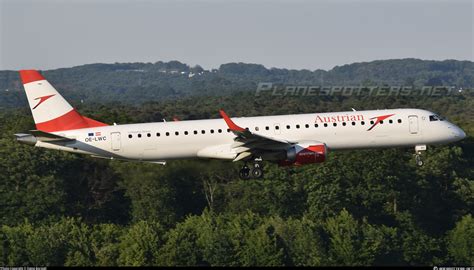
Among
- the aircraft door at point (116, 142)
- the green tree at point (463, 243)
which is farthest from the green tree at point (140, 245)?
the green tree at point (463, 243)

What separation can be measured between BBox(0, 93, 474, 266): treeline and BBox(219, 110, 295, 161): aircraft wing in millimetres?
28901

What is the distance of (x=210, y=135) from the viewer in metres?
61.7

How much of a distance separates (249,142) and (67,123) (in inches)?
510

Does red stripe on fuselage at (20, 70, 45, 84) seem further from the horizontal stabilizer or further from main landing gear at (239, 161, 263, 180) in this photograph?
main landing gear at (239, 161, 263, 180)

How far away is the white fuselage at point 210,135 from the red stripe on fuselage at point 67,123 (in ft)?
1.82

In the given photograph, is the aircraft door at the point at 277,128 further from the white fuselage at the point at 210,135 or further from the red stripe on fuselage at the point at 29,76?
the red stripe on fuselage at the point at 29,76

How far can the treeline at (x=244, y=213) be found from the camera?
93.3 metres

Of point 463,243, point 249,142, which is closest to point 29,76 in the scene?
point 249,142

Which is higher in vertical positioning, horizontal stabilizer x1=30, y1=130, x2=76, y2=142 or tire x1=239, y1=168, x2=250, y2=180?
horizontal stabilizer x1=30, y1=130, x2=76, y2=142

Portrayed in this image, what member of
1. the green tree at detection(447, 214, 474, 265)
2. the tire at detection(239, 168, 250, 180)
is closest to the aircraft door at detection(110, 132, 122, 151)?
the tire at detection(239, 168, 250, 180)

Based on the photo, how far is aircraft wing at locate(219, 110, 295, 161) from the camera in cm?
5847

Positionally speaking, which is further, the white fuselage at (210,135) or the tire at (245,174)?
the tire at (245,174)

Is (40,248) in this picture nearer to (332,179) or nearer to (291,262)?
(291,262)

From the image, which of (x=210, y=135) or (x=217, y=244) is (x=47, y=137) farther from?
(x=217, y=244)
